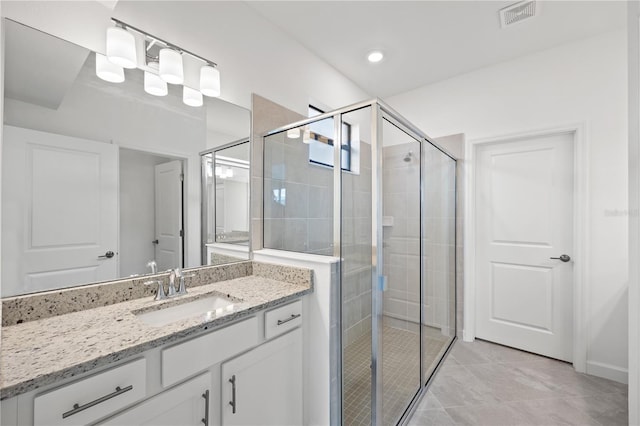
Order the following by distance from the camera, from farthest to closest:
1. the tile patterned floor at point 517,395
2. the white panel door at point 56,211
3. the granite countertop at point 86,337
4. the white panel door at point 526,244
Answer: the white panel door at point 526,244
the tile patterned floor at point 517,395
the white panel door at point 56,211
the granite countertop at point 86,337

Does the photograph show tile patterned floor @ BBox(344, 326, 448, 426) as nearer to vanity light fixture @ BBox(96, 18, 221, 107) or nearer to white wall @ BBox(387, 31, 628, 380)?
white wall @ BBox(387, 31, 628, 380)

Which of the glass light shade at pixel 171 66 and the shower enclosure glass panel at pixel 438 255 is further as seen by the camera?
the shower enclosure glass panel at pixel 438 255

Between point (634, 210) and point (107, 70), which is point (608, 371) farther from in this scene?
point (107, 70)

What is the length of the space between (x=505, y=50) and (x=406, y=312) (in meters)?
2.54

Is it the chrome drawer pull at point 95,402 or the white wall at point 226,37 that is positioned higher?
the white wall at point 226,37

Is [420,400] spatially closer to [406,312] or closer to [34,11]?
[406,312]

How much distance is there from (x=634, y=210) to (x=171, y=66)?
256 cm

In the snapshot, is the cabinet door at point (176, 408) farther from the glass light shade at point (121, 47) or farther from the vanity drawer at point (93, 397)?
the glass light shade at point (121, 47)

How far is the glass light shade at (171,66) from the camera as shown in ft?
4.77

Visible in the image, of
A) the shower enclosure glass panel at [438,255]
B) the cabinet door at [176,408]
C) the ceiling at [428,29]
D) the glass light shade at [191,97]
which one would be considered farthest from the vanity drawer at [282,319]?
the ceiling at [428,29]

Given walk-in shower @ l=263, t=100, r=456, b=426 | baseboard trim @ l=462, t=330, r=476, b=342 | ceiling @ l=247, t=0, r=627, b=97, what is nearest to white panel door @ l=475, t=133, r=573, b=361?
baseboard trim @ l=462, t=330, r=476, b=342

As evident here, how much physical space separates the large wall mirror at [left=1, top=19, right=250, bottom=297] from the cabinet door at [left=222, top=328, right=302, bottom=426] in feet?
2.36

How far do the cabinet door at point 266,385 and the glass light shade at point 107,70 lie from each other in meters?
1.46

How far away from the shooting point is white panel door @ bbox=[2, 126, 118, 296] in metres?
1.07
